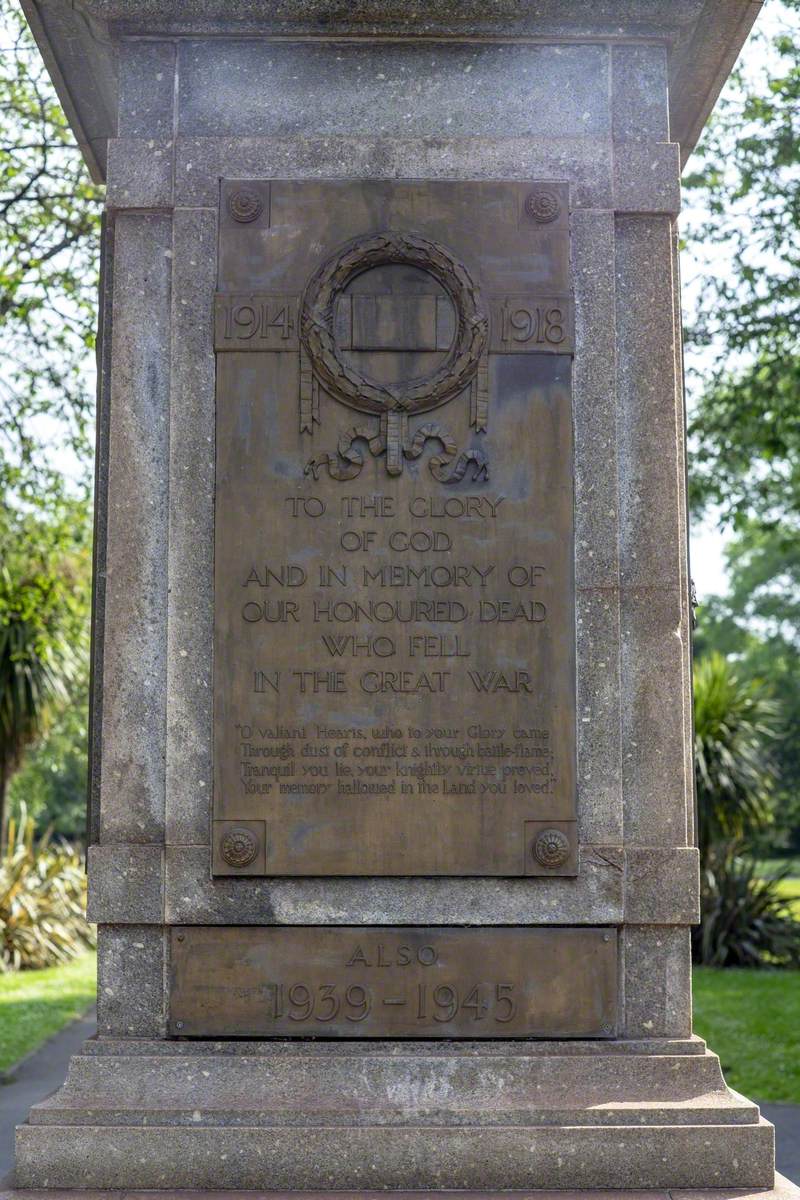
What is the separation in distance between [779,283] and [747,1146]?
9173mm

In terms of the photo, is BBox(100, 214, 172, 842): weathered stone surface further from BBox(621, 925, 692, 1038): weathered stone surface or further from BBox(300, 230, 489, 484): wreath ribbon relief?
BBox(621, 925, 692, 1038): weathered stone surface

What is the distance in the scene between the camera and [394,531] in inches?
190

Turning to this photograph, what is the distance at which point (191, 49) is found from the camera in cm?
505

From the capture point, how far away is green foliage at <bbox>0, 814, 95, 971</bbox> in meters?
18.3

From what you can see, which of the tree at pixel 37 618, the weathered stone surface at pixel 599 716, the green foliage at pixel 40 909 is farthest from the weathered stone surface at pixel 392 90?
the green foliage at pixel 40 909

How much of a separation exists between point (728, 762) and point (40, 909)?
911 cm

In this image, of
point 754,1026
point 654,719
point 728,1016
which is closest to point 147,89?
point 654,719

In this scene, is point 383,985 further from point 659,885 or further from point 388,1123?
point 659,885

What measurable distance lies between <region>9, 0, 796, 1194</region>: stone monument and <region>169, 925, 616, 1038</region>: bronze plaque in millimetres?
11

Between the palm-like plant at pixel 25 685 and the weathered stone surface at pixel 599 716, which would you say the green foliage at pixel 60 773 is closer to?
the palm-like plant at pixel 25 685

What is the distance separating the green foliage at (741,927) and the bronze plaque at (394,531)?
13.0 meters

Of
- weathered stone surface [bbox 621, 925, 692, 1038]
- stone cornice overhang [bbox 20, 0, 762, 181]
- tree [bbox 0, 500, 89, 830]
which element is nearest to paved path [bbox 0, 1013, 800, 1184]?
weathered stone surface [bbox 621, 925, 692, 1038]

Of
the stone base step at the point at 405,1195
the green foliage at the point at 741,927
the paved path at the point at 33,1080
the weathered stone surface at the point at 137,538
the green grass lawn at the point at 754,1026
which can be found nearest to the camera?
the stone base step at the point at 405,1195

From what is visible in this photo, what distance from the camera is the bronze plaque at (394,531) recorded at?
472cm
